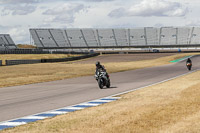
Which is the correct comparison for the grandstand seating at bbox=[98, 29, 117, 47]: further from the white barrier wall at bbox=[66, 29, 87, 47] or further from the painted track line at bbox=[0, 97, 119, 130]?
the painted track line at bbox=[0, 97, 119, 130]

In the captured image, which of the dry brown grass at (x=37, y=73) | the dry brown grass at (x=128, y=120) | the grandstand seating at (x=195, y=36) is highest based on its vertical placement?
the grandstand seating at (x=195, y=36)

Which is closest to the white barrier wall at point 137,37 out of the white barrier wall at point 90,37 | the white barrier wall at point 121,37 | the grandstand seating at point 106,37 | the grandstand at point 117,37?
the grandstand at point 117,37

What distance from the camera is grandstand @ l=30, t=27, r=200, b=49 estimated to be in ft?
395

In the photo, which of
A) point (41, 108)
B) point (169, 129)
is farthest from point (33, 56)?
point (169, 129)

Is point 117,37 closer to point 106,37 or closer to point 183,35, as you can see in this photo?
point 106,37

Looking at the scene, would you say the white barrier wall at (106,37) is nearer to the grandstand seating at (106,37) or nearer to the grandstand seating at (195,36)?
the grandstand seating at (106,37)

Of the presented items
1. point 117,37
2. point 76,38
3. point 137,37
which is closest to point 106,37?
point 117,37

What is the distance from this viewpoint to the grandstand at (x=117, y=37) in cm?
12050

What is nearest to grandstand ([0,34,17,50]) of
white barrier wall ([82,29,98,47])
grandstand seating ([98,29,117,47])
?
white barrier wall ([82,29,98,47])

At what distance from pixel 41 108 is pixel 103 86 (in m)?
8.42

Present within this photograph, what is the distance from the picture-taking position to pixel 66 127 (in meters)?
8.80

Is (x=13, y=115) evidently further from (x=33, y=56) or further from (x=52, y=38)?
(x=52, y=38)

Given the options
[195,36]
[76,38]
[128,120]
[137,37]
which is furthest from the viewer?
[76,38]

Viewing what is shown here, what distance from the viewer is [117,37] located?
12812 centimetres
